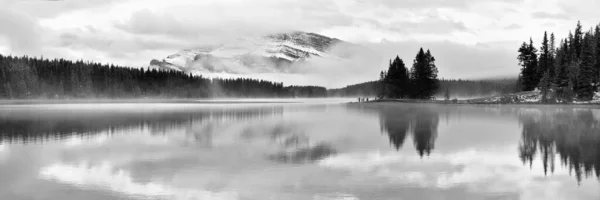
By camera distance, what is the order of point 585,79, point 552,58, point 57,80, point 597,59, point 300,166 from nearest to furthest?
point 300,166 → point 585,79 → point 597,59 → point 552,58 → point 57,80

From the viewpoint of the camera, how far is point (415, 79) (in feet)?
379

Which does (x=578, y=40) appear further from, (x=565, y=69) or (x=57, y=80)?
(x=57, y=80)

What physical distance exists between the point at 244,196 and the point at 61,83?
6956 inches

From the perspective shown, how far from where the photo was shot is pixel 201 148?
26719 millimetres

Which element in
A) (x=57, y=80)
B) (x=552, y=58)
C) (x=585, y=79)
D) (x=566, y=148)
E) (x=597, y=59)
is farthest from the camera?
(x=57, y=80)

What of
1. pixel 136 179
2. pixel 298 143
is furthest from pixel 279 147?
pixel 136 179

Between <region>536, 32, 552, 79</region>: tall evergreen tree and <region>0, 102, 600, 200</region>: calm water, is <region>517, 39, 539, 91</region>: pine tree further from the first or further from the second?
<region>0, 102, 600, 200</region>: calm water

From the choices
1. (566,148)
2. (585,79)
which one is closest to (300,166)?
(566,148)

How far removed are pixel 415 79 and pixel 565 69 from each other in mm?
30533

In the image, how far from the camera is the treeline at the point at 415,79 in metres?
115

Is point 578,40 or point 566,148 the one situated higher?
point 578,40

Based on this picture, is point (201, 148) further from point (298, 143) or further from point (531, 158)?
point (531, 158)

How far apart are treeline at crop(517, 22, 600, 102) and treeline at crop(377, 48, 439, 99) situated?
2034cm

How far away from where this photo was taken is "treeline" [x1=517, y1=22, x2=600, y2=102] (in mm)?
89000
